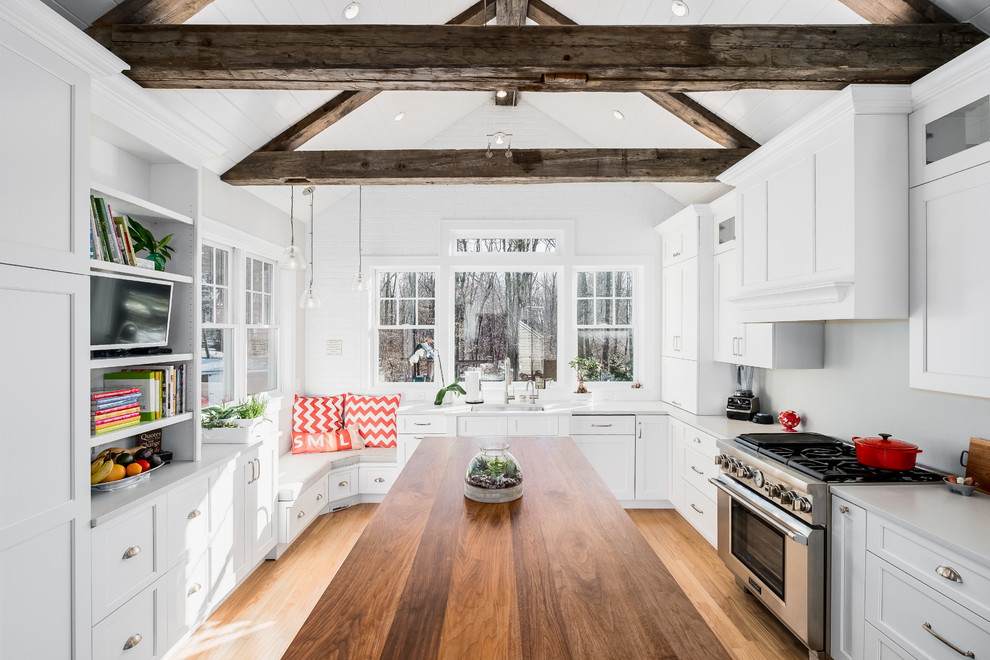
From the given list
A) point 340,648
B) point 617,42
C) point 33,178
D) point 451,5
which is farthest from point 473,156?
point 340,648

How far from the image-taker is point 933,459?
2.41 metres

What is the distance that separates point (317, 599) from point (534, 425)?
212cm

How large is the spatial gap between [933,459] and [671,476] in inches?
83.1

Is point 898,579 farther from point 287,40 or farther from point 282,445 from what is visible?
point 282,445

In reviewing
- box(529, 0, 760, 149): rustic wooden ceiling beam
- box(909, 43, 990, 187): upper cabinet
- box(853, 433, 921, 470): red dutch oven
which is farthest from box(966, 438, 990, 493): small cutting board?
box(529, 0, 760, 149): rustic wooden ceiling beam

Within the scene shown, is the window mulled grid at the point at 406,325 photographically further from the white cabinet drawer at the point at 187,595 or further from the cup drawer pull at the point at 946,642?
the cup drawer pull at the point at 946,642

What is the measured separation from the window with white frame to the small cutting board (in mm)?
4052

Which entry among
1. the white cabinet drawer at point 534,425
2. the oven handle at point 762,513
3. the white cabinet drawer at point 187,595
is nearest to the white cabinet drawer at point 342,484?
the white cabinet drawer at point 534,425

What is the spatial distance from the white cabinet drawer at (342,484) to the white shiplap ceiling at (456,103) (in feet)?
7.92

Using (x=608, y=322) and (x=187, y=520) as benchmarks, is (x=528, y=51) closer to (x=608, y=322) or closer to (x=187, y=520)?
(x=187, y=520)

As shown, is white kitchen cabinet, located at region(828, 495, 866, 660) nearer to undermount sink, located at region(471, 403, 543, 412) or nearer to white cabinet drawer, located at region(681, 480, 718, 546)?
white cabinet drawer, located at region(681, 480, 718, 546)

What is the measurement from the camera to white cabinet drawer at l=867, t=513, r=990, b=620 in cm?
160

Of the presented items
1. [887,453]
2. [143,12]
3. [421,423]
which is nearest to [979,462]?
[887,453]

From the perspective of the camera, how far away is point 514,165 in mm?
3723
